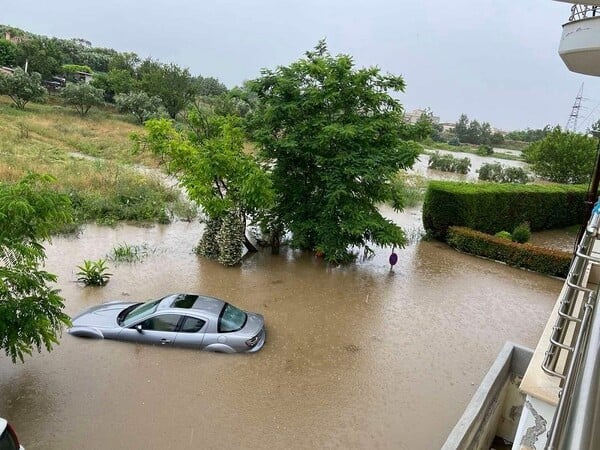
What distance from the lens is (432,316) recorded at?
37.2 feet

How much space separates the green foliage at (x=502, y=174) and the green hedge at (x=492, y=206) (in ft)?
29.0

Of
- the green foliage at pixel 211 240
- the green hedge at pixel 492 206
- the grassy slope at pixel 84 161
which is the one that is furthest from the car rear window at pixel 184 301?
the green hedge at pixel 492 206

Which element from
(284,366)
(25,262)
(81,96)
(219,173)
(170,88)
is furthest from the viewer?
(170,88)

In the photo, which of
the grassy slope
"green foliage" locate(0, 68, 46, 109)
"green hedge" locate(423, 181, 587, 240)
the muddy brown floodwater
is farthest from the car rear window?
"green foliage" locate(0, 68, 46, 109)

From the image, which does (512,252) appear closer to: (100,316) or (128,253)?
(128,253)

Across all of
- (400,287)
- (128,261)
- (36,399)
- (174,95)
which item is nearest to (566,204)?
(400,287)

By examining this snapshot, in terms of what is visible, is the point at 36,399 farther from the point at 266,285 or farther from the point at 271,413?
the point at 266,285

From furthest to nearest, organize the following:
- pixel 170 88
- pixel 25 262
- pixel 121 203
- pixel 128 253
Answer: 1. pixel 170 88
2. pixel 121 203
3. pixel 128 253
4. pixel 25 262

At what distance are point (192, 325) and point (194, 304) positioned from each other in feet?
1.40

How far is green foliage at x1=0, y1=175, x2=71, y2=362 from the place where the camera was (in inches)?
225

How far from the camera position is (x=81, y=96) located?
3734 centimetres

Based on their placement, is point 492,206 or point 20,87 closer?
point 492,206

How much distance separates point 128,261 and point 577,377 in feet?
43.1

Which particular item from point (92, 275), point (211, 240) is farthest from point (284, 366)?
point (211, 240)
